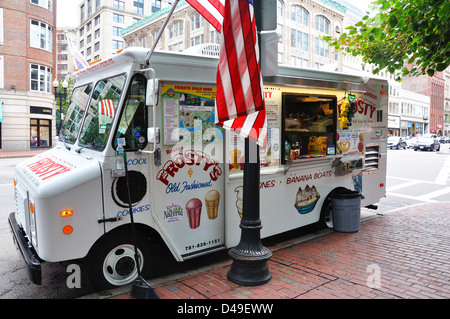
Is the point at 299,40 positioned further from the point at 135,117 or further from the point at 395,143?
the point at 135,117

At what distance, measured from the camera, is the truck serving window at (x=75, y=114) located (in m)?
5.01

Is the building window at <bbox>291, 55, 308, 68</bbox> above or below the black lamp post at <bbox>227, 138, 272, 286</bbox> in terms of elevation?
above

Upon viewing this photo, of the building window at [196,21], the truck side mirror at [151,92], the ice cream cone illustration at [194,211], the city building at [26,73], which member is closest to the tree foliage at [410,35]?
the truck side mirror at [151,92]

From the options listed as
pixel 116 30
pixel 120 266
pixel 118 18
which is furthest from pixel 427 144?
pixel 118 18

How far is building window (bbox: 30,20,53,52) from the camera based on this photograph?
29891mm

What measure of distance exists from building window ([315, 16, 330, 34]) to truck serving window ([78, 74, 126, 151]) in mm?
51762

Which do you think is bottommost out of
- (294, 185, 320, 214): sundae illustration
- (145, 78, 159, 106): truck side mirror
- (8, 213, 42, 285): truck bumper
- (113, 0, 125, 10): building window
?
(8, 213, 42, 285): truck bumper

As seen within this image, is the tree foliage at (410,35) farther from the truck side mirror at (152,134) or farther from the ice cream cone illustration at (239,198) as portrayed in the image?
the truck side mirror at (152,134)

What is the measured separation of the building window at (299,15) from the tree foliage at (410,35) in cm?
4359

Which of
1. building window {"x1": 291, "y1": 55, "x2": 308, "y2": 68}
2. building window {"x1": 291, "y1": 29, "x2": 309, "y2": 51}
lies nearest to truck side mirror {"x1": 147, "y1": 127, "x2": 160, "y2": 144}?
building window {"x1": 291, "y1": 55, "x2": 308, "y2": 68}

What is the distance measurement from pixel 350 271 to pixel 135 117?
3.36 meters

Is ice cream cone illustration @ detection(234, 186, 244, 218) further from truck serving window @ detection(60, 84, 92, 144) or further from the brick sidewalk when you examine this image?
truck serving window @ detection(60, 84, 92, 144)
